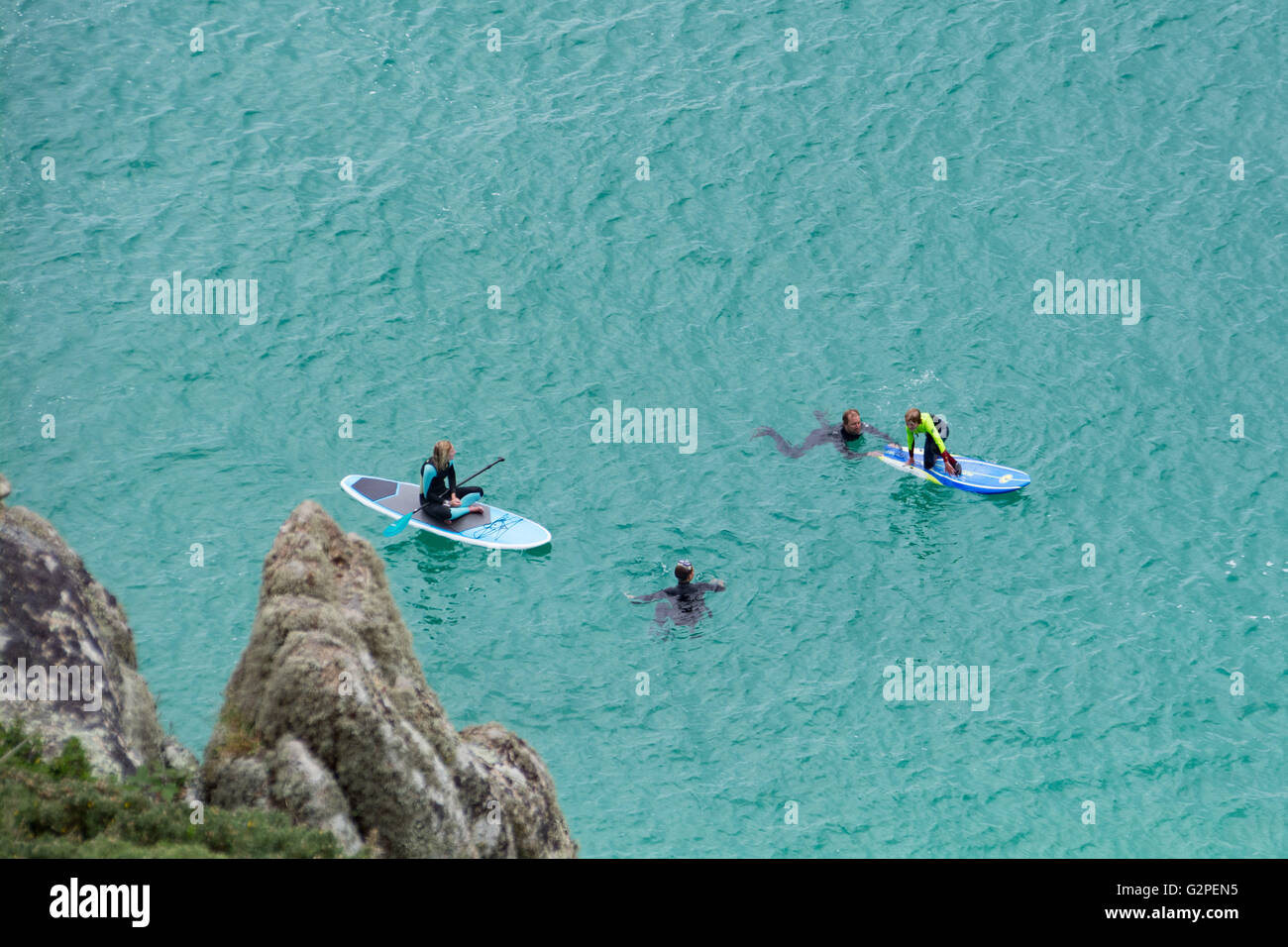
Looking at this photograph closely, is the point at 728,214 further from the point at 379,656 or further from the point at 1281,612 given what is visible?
the point at 379,656

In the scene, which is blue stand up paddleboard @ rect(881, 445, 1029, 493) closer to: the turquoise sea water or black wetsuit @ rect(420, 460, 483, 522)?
the turquoise sea water

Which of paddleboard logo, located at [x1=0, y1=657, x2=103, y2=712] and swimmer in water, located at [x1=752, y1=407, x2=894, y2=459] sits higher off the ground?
swimmer in water, located at [x1=752, y1=407, x2=894, y2=459]

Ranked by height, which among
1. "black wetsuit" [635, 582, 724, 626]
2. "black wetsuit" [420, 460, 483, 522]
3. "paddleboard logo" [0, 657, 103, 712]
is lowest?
"paddleboard logo" [0, 657, 103, 712]

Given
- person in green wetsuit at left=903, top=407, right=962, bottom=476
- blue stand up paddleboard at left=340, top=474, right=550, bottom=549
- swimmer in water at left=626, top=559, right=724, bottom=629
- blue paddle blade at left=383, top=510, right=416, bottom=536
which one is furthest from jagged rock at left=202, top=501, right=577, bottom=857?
person in green wetsuit at left=903, top=407, right=962, bottom=476

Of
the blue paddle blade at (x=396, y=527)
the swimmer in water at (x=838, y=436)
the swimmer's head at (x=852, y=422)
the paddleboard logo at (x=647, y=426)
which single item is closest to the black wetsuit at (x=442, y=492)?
the blue paddle blade at (x=396, y=527)

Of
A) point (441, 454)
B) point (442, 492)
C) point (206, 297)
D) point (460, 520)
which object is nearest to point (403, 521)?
point (442, 492)

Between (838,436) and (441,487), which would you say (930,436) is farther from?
(441,487)
